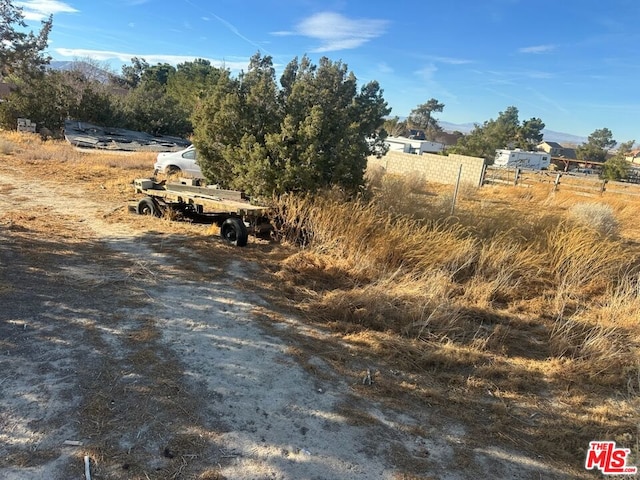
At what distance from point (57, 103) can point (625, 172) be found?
173ft

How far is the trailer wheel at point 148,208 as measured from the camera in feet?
29.2

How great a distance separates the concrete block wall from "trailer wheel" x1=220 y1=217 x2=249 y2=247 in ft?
46.0

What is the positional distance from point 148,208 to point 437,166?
1831cm

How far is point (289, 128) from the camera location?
A: 796 cm

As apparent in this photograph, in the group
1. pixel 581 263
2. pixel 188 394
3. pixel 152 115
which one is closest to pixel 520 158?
pixel 152 115

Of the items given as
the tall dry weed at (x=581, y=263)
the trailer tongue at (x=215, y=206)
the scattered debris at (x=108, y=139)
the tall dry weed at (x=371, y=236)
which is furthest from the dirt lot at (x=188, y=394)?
the scattered debris at (x=108, y=139)

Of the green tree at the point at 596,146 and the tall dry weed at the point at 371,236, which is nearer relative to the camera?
the tall dry weed at the point at 371,236

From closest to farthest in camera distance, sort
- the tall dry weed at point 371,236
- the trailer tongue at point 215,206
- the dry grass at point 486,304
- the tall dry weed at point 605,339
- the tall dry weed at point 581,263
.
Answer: the dry grass at point 486,304 → the tall dry weed at point 605,339 → the tall dry weed at point 371,236 → the tall dry weed at point 581,263 → the trailer tongue at point 215,206

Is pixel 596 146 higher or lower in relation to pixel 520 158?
higher

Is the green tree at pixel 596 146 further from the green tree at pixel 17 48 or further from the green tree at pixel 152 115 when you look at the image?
the green tree at pixel 17 48

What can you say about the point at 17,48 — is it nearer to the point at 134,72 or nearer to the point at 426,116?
the point at 134,72

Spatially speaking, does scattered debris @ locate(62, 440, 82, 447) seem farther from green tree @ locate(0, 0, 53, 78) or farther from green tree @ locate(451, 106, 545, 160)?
green tree @ locate(451, 106, 545, 160)

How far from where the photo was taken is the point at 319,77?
8.54m

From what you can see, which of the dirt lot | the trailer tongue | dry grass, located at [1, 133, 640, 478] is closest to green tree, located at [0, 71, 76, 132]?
the trailer tongue
